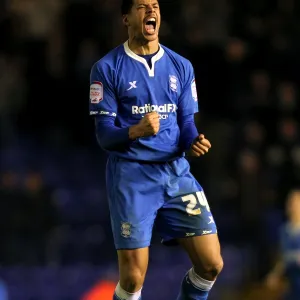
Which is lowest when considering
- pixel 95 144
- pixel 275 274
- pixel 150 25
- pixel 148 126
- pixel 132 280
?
pixel 275 274

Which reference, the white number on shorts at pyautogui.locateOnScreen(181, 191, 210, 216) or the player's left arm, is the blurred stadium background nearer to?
the white number on shorts at pyautogui.locateOnScreen(181, 191, 210, 216)

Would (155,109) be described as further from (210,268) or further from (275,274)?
(275,274)

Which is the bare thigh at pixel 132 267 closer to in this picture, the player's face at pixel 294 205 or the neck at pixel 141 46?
the neck at pixel 141 46

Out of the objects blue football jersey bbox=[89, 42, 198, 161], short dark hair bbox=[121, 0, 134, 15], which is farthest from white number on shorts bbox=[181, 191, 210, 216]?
short dark hair bbox=[121, 0, 134, 15]

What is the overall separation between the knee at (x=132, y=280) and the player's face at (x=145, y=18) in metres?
1.29

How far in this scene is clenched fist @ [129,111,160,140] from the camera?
567 centimetres

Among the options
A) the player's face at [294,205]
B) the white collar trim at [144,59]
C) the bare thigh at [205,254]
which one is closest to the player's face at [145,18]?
the white collar trim at [144,59]

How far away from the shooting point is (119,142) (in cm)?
588

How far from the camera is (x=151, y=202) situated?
6.05 m

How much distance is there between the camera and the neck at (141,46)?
6.07 metres

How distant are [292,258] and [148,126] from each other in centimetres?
500

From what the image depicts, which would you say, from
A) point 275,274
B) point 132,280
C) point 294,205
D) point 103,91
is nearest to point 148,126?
point 103,91

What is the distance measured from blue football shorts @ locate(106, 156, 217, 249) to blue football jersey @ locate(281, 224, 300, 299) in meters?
4.33

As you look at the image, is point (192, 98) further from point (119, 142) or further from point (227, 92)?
point (227, 92)
